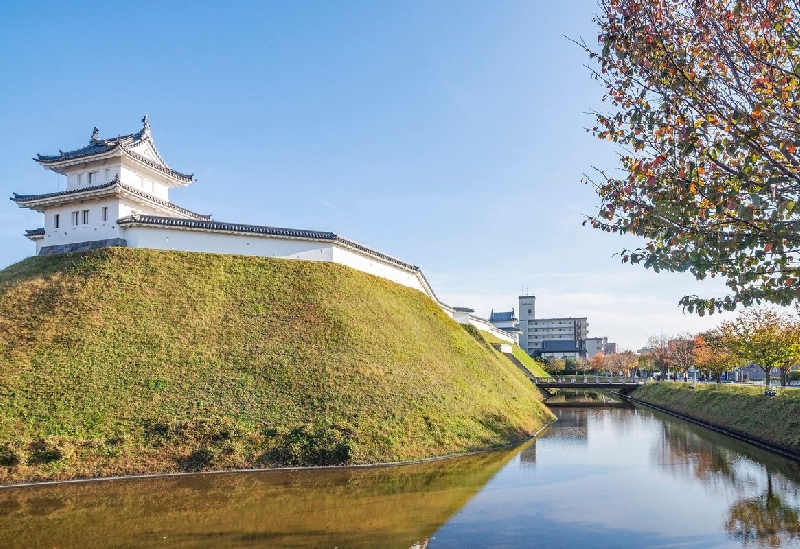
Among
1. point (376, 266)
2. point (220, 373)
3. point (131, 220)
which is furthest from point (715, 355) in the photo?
point (131, 220)

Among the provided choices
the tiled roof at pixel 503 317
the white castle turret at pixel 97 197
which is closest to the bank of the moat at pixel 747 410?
the white castle turret at pixel 97 197

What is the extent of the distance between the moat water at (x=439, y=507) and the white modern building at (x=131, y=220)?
64.6ft

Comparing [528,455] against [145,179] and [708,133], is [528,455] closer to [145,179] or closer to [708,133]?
[708,133]

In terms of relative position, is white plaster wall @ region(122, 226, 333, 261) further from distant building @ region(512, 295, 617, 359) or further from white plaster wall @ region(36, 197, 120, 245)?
distant building @ region(512, 295, 617, 359)

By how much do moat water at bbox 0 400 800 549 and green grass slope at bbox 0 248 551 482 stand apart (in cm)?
156

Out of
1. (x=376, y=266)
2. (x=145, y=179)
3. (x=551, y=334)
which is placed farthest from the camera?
(x=551, y=334)

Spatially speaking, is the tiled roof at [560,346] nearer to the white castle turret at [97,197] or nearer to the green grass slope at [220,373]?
the green grass slope at [220,373]

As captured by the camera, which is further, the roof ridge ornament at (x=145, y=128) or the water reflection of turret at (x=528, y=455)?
the roof ridge ornament at (x=145, y=128)

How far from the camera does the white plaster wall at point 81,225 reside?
118ft

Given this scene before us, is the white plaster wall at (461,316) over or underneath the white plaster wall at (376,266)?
underneath

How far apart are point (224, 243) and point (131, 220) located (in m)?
6.19

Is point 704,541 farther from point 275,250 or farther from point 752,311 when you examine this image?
point 752,311

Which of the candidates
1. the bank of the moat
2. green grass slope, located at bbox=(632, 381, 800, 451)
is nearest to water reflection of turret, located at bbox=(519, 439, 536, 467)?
the bank of the moat

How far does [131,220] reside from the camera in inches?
1385
